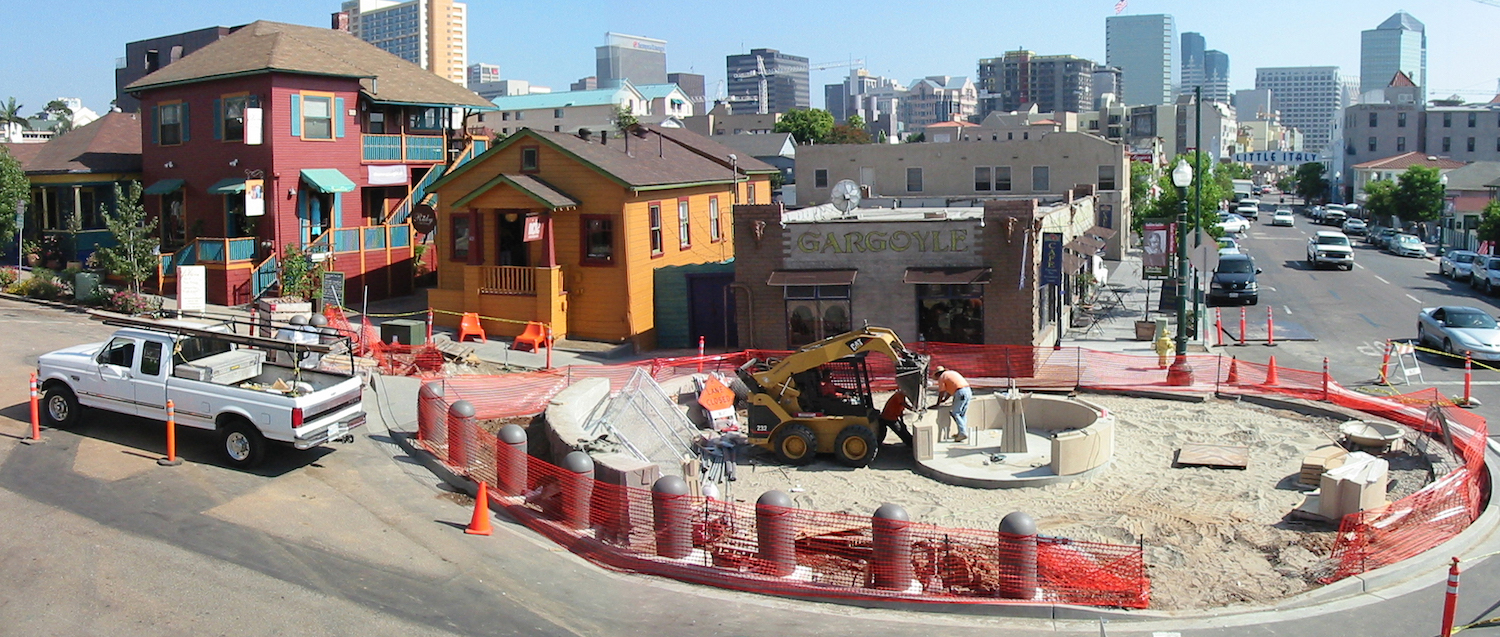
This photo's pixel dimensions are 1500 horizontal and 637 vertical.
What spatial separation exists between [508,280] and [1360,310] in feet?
87.9

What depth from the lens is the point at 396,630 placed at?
11875mm

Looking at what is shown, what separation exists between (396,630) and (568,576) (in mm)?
2364

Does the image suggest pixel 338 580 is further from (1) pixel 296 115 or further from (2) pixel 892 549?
(1) pixel 296 115

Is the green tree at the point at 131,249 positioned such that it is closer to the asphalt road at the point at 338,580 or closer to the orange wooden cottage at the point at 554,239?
the orange wooden cottage at the point at 554,239

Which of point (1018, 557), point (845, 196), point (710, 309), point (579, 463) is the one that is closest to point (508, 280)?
point (710, 309)

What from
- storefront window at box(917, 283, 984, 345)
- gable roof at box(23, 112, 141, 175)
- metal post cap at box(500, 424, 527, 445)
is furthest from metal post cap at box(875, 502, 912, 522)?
gable roof at box(23, 112, 141, 175)

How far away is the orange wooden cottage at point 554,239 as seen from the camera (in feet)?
97.9

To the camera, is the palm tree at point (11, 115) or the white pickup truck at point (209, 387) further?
the palm tree at point (11, 115)

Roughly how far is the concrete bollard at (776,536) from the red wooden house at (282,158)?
2335 centimetres

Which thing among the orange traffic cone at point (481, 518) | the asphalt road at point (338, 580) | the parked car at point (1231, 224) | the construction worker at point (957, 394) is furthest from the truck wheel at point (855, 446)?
the parked car at point (1231, 224)

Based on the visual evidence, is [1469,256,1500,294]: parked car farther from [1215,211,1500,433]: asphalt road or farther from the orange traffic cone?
the orange traffic cone

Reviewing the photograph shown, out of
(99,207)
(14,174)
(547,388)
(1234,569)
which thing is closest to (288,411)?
(547,388)

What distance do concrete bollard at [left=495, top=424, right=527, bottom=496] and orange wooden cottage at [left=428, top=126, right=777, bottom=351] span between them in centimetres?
1335

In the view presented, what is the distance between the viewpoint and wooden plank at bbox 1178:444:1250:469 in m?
19.2
